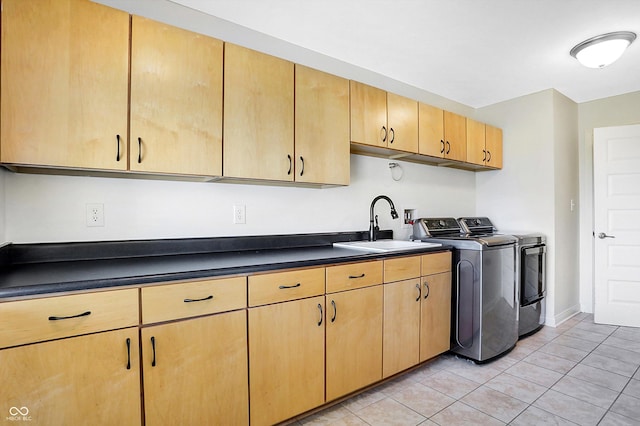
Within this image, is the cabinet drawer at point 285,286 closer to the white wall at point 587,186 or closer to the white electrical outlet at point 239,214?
the white electrical outlet at point 239,214

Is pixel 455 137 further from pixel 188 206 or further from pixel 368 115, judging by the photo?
pixel 188 206

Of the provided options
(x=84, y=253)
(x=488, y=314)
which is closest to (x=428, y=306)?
(x=488, y=314)

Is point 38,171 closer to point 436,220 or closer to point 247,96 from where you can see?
point 247,96

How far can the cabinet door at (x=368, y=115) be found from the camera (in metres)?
2.27

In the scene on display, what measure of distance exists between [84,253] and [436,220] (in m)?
2.68

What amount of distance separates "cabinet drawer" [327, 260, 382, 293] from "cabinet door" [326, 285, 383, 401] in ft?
0.12

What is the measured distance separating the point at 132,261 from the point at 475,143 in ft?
10.5

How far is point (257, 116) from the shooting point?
182 centimetres

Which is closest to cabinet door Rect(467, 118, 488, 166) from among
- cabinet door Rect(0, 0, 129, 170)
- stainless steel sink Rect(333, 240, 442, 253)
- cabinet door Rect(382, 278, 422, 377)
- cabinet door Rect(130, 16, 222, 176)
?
stainless steel sink Rect(333, 240, 442, 253)

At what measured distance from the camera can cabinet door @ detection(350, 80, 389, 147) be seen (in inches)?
89.2

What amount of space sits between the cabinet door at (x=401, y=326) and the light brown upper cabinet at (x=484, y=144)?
174 centimetres

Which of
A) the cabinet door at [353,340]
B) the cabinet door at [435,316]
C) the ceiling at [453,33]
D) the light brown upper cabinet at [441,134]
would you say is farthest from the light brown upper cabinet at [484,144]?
the cabinet door at [353,340]

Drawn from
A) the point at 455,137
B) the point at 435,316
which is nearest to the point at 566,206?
the point at 455,137

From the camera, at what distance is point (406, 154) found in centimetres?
274
